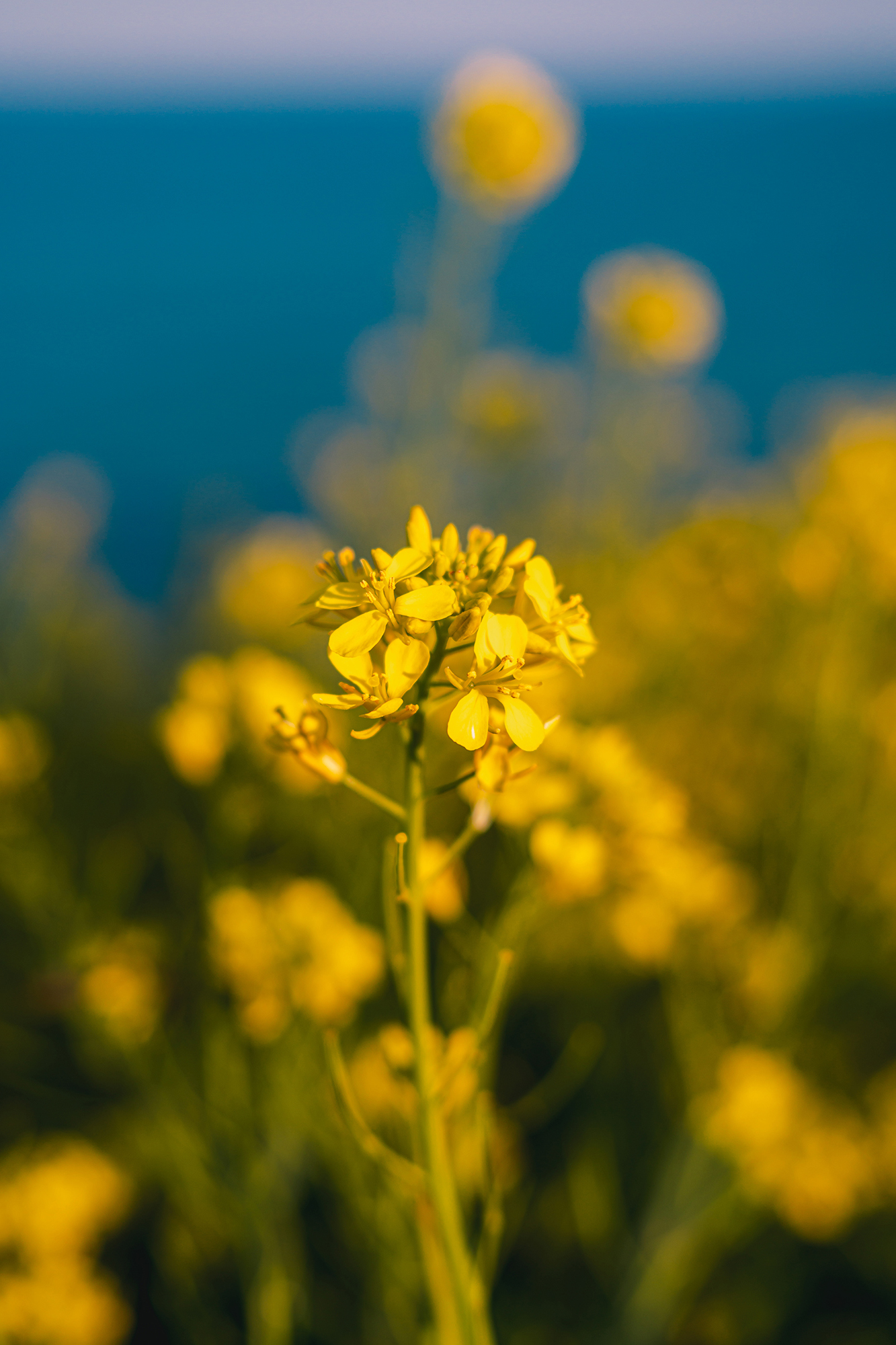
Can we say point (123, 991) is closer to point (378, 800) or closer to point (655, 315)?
point (378, 800)

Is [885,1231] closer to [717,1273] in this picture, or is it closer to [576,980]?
[717,1273]

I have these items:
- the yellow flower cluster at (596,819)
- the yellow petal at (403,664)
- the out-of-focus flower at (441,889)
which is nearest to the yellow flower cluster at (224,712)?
the out-of-focus flower at (441,889)

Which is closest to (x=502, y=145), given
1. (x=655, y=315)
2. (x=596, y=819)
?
(x=655, y=315)

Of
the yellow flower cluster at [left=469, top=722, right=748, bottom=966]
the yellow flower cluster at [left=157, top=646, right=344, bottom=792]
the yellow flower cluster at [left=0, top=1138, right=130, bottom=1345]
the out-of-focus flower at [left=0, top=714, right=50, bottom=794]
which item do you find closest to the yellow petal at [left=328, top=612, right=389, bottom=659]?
the yellow flower cluster at [left=469, top=722, right=748, bottom=966]

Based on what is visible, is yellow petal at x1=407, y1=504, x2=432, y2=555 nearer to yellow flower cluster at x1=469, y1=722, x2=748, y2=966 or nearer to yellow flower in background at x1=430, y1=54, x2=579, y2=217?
yellow flower cluster at x1=469, y1=722, x2=748, y2=966

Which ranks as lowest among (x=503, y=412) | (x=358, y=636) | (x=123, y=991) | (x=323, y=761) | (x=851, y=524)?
(x=123, y=991)
